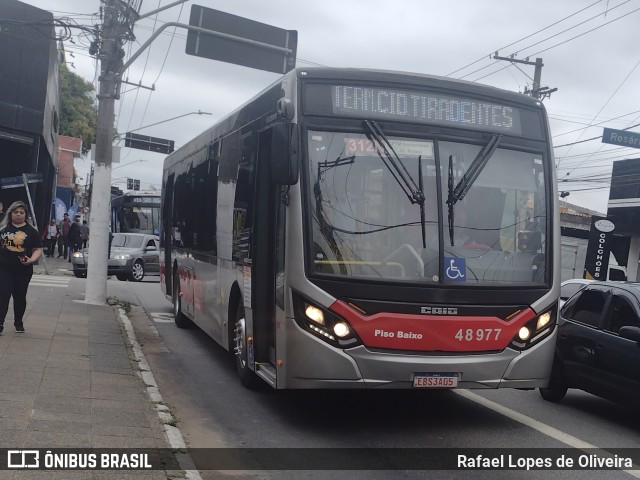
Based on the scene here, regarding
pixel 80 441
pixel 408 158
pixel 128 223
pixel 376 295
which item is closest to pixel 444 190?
pixel 408 158

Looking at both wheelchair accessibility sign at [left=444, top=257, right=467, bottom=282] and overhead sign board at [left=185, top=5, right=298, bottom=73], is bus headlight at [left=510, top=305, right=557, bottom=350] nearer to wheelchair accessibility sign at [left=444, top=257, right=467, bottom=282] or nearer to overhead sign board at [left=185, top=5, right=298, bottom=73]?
wheelchair accessibility sign at [left=444, top=257, right=467, bottom=282]

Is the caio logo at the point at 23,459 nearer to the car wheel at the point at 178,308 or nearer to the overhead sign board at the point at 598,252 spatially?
the car wheel at the point at 178,308

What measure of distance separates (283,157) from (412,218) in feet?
4.29

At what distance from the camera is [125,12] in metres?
16.3

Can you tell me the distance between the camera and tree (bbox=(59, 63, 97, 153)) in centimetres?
5603

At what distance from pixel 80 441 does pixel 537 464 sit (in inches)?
146

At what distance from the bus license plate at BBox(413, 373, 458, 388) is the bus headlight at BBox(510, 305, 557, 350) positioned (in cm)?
72

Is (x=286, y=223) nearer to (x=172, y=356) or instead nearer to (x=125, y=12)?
(x=172, y=356)

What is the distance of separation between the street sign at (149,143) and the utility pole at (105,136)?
2621 cm

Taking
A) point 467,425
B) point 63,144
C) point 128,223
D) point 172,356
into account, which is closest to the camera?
point 467,425

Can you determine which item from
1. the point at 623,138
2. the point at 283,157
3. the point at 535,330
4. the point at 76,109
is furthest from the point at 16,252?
the point at 76,109

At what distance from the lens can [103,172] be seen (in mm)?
16484

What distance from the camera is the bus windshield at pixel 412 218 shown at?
719 cm

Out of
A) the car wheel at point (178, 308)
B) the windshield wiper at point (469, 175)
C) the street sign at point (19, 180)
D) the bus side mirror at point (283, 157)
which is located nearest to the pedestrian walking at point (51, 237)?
the street sign at point (19, 180)
